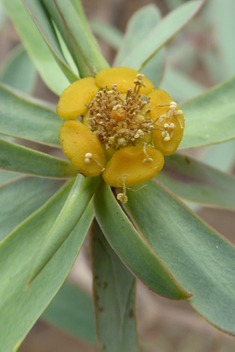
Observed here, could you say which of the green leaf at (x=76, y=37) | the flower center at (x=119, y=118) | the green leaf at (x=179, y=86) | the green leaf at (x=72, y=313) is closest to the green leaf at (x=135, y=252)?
the flower center at (x=119, y=118)

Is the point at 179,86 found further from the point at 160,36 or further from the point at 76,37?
the point at 76,37

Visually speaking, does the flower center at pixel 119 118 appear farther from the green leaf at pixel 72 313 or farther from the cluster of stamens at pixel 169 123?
the green leaf at pixel 72 313

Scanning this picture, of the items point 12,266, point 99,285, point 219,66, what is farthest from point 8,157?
point 219,66

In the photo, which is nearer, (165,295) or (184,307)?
(165,295)

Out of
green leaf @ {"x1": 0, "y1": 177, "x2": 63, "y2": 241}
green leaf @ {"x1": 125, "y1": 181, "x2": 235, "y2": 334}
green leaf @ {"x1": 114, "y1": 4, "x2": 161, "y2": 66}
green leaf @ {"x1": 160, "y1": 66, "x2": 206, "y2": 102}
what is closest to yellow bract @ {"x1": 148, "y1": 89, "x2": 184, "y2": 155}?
green leaf @ {"x1": 125, "y1": 181, "x2": 235, "y2": 334}

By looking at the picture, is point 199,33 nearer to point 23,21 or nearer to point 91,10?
point 91,10

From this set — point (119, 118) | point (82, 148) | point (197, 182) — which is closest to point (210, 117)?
point (197, 182)
